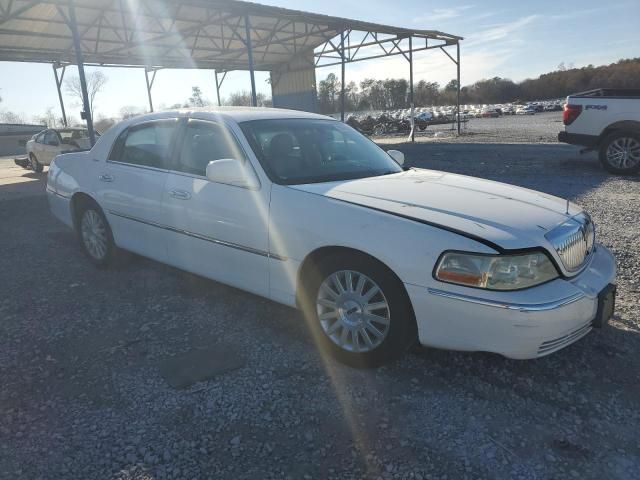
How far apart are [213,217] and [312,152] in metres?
0.90

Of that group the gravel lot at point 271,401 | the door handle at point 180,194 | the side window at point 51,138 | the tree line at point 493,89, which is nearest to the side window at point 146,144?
the door handle at point 180,194

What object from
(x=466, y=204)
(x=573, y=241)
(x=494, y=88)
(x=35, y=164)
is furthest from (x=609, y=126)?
(x=494, y=88)

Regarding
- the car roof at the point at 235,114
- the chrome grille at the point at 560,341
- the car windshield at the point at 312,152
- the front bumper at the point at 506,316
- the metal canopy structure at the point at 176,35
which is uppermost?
the metal canopy structure at the point at 176,35

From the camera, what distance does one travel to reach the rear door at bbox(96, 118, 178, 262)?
3986 mm

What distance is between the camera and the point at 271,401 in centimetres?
263

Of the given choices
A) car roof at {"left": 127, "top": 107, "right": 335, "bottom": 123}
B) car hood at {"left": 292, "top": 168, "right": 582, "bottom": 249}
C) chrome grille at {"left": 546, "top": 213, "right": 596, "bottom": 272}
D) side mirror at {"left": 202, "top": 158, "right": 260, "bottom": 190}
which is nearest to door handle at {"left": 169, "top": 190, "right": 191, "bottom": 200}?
side mirror at {"left": 202, "top": 158, "right": 260, "bottom": 190}

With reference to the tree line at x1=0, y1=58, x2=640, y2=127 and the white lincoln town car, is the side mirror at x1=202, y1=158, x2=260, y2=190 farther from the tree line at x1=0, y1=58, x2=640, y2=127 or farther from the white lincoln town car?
the tree line at x1=0, y1=58, x2=640, y2=127

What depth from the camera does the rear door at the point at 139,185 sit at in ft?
13.1

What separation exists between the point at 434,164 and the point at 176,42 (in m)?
14.0

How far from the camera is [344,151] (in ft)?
12.7

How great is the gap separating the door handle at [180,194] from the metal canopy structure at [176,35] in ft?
32.2

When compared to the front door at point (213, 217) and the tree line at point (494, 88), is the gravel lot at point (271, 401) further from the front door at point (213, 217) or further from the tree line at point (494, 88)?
the tree line at point (494, 88)

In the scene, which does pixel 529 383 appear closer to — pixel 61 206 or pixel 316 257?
pixel 316 257

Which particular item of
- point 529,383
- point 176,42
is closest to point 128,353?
point 529,383
